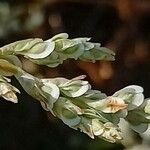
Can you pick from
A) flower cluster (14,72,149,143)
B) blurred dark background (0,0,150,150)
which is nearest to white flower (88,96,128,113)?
flower cluster (14,72,149,143)

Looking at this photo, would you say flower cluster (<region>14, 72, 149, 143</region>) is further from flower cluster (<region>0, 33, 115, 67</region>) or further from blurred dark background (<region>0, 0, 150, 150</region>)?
blurred dark background (<region>0, 0, 150, 150</region>)

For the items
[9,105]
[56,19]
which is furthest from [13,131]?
[56,19]

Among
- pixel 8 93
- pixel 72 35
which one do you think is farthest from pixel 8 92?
pixel 72 35

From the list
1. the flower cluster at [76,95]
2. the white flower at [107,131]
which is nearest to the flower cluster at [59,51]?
the flower cluster at [76,95]

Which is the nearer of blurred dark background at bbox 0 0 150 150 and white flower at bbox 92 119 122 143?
white flower at bbox 92 119 122 143

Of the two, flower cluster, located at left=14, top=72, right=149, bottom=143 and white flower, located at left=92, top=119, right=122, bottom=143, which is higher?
flower cluster, located at left=14, top=72, right=149, bottom=143

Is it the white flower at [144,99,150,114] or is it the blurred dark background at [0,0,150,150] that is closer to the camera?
the white flower at [144,99,150,114]

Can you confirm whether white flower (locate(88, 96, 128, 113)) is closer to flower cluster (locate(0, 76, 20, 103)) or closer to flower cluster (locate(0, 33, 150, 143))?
flower cluster (locate(0, 33, 150, 143))

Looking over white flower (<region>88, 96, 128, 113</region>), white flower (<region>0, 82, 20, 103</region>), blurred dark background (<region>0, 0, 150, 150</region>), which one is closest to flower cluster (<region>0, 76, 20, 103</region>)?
white flower (<region>0, 82, 20, 103</region>)

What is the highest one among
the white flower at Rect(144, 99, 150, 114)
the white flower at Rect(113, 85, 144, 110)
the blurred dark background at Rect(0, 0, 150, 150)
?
the white flower at Rect(113, 85, 144, 110)

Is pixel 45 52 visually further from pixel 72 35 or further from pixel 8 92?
pixel 72 35
